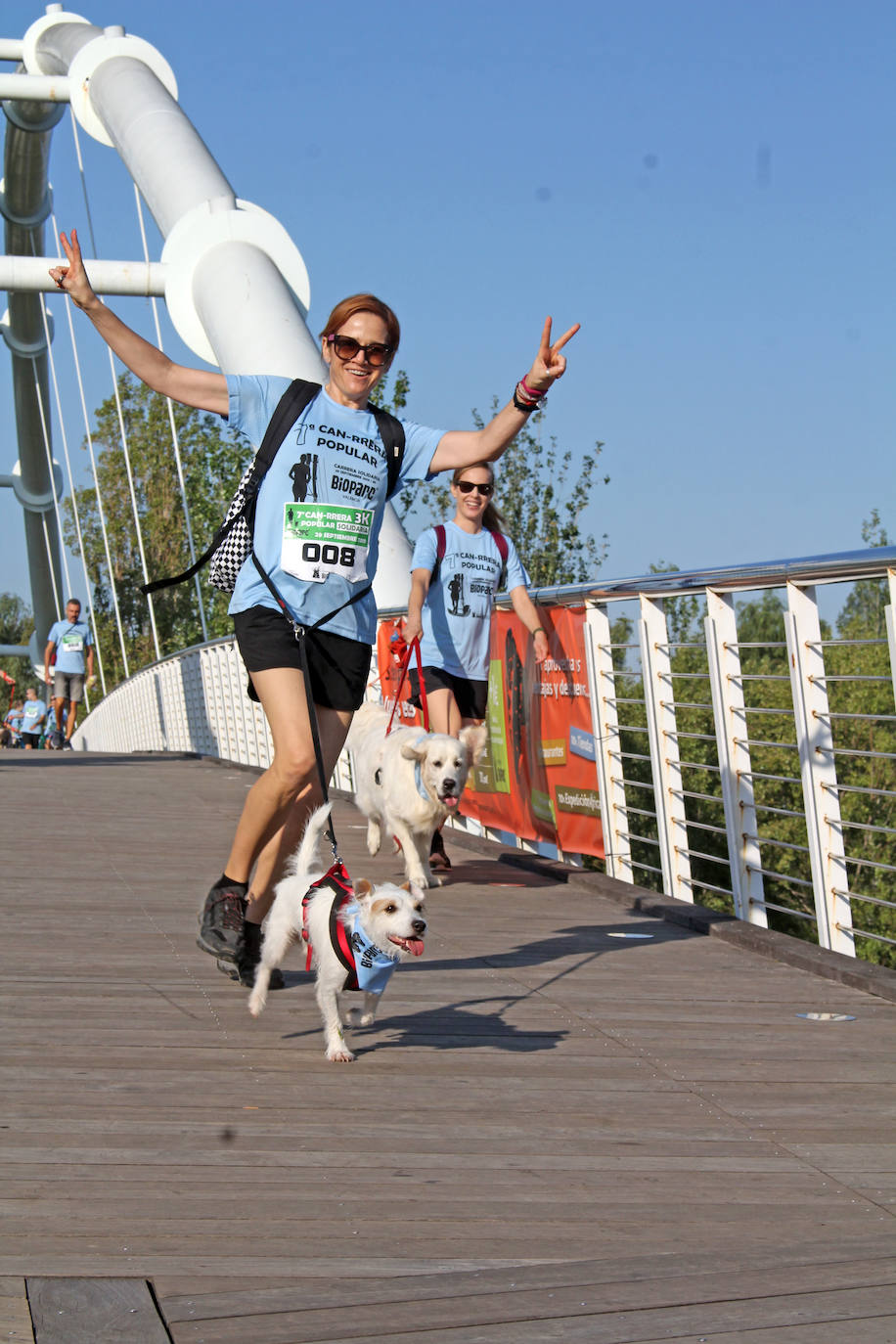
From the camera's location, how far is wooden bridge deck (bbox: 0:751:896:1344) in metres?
2.32

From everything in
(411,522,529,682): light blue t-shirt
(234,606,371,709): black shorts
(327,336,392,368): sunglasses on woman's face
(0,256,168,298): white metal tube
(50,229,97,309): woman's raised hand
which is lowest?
(234,606,371,709): black shorts

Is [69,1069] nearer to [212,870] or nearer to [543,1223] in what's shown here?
[543,1223]

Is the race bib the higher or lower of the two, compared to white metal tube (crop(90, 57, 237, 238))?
lower

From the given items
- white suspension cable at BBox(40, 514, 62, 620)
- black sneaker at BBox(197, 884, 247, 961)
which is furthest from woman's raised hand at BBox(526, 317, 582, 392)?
white suspension cable at BBox(40, 514, 62, 620)

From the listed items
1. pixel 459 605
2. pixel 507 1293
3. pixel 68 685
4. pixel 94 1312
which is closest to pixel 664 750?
pixel 459 605

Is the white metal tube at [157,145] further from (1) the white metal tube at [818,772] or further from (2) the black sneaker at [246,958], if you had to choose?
(2) the black sneaker at [246,958]

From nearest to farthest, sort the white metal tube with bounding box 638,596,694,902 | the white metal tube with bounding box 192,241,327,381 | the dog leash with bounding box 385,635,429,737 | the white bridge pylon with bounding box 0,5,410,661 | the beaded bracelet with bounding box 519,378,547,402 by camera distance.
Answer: the beaded bracelet with bounding box 519,378,547,402 < the white metal tube with bounding box 638,596,694,902 < the dog leash with bounding box 385,635,429,737 < the white metal tube with bounding box 192,241,327,381 < the white bridge pylon with bounding box 0,5,410,661

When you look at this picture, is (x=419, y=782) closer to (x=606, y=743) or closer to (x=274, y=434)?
(x=606, y=743)

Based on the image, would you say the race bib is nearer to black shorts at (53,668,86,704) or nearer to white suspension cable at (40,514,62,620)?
black shorts at (53,668,86,704)

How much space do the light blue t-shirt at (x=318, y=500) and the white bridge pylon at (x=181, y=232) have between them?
8239mm

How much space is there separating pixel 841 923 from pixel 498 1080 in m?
2.01

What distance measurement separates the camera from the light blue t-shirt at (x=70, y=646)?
21.7 metres

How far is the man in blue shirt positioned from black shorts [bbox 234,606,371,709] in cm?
1760

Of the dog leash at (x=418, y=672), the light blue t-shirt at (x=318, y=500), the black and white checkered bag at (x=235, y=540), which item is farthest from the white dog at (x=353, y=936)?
the dog leash at (x=418, y=672)
